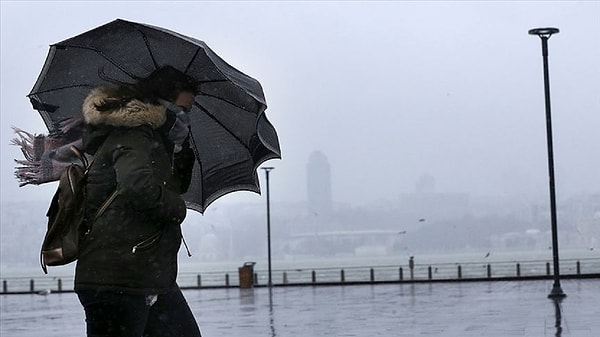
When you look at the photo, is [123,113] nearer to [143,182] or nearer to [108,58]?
[143,182]

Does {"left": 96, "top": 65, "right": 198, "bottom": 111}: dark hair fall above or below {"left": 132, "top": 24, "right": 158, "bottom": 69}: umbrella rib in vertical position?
below

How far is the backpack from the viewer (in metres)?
4.80

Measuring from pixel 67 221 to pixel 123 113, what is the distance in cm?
52

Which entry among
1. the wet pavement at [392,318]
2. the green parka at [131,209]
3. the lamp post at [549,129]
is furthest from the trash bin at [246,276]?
the green parka at [131,209]

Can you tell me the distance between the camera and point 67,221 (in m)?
4.85

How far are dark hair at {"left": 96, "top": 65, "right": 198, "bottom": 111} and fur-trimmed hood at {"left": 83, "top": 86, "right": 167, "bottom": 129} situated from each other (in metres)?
0.03

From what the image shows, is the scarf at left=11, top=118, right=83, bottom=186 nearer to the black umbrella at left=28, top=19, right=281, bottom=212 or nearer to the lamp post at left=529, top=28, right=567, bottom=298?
the black umbrella at left=28, top=19, right=281, bottom=212

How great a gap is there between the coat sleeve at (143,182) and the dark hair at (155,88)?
0.74ft

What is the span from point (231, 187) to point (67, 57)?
1.18 metres

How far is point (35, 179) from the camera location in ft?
18.0

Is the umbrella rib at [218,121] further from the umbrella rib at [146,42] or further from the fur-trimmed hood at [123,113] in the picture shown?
the fur-trimmed hood at [123,113]

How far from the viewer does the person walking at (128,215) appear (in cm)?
470

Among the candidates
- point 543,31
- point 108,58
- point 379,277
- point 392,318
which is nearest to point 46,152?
point 108,58

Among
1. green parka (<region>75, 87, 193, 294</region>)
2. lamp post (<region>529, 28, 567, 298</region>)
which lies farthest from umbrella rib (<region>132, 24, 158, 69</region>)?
lamp post (<region>529, 28, 567, 298</region>)
